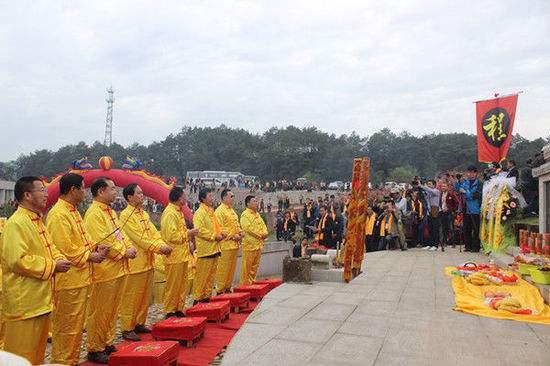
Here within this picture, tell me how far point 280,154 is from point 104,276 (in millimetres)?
60098

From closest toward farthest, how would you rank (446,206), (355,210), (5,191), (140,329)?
(140,329) < (355,210) < (446,206) < (5,191)

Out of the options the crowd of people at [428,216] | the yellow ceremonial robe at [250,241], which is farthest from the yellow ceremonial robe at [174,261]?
→ the crowd of people at [428,216]

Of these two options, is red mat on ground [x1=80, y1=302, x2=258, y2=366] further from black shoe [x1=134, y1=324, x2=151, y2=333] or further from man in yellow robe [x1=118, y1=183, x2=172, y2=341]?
man in yellow robe [x1=118, y1=183, x2=172, y2=341]

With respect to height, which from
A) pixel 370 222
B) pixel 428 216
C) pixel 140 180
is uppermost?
pixel 140 180

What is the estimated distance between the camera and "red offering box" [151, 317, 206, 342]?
5105 millimetres

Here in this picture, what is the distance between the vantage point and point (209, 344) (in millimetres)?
5297

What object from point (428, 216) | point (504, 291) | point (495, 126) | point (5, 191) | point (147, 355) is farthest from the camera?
point (5, 191)

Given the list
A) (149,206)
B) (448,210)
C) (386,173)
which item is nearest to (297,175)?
(386,173)

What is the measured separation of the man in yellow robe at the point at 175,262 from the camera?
6668 millimetres

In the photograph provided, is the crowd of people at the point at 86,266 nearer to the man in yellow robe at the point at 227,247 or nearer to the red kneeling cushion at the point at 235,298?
the man in yellow robe at the point at 227,247

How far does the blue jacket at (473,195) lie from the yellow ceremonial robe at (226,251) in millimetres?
5396

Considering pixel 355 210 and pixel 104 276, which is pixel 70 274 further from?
pixel 355 210

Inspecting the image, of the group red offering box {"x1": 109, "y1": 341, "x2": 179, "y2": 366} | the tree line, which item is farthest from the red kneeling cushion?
the tree line

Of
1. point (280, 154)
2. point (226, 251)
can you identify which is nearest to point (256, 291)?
point (226, 251)
